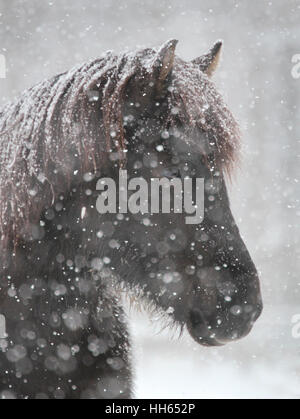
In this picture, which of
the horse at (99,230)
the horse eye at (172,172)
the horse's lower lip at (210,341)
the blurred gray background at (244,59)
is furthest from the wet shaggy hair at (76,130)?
the blurred gray background at (244,59)

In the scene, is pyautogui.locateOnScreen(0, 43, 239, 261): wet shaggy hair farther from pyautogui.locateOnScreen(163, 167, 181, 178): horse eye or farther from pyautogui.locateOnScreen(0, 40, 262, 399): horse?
pyautogui.locateOnScreen(163, 167, 181, 178): horse eye

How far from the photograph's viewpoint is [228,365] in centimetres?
614

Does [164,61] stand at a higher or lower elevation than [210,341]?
higher

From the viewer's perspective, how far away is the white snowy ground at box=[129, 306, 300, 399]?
4.23 meters

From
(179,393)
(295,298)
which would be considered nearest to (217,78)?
(295,298)

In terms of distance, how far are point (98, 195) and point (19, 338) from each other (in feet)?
1.91

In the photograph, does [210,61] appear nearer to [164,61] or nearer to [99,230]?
[164,61]

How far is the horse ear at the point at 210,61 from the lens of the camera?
7.13 ft

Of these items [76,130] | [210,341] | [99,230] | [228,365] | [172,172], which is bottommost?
[228,365]

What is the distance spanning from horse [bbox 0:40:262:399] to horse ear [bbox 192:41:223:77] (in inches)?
15.2

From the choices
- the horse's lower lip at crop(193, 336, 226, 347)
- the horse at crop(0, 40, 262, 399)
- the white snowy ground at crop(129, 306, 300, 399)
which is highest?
the horse at crop(0, 40, 262, 399)

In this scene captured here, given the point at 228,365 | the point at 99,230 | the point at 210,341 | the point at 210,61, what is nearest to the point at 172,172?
the point at 99,230

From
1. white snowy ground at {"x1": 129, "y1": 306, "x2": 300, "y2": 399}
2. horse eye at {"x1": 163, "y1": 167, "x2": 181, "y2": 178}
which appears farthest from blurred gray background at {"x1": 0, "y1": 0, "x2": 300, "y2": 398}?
horse eye at {"x1": 163, "y1": 167, "x2": 181, "y2": 178}

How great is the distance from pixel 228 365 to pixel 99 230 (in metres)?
4.91
